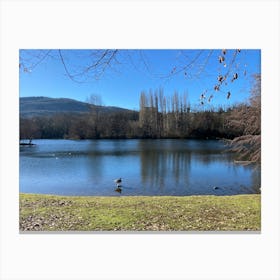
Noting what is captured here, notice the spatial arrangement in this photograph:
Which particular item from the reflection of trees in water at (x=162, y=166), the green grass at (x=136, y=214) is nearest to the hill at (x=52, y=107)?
the reflection of trees in water at (x=162, y=166)

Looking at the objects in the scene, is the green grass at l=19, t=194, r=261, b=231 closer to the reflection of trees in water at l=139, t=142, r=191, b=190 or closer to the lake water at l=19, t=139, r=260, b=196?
the lake water at l=19, t=139, r=260, b=196

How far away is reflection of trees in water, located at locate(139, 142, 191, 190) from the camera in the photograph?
343 cm

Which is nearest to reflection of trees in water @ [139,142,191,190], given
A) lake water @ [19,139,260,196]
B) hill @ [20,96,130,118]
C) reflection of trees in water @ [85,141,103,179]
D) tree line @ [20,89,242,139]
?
lake water @ [19,139,260,196]

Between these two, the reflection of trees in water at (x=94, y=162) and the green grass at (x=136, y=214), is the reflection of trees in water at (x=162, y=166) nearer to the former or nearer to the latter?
the green grass at (x=136, y=214)

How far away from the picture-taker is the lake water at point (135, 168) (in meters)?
3.41

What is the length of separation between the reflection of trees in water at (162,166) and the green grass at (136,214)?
0.72 feet

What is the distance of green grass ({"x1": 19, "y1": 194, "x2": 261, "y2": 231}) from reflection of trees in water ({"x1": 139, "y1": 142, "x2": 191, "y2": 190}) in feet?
0.72

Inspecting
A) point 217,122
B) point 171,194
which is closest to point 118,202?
point 171,194

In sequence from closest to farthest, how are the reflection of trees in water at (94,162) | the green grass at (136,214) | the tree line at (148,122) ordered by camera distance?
the green grass at (136,214) < the tree line at (148,122) < the reflection of trees in water at (94,162)

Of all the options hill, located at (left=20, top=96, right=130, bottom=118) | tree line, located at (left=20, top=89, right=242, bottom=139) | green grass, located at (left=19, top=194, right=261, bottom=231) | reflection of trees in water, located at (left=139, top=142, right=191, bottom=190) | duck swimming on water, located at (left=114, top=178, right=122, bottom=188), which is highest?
hill, located at (left=20, top=96, right=130, bottom=118)

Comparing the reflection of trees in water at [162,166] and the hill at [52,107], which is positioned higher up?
the hill at [52,107]

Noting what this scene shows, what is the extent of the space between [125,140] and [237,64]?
5.00 ft
